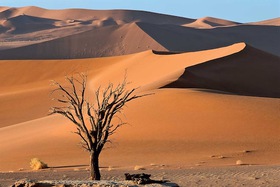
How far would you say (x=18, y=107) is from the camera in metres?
45.3

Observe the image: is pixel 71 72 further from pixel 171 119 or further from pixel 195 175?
pixel 195 175

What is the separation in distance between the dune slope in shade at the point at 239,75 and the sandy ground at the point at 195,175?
1876 centimetres

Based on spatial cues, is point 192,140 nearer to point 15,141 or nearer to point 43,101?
point 15,141

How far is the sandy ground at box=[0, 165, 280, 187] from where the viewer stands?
50.8 feet

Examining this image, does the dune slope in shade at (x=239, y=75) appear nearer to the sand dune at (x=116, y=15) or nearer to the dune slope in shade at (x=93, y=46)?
the dune slope in shade at (x=93, y=46)

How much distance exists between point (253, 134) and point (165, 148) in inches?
147

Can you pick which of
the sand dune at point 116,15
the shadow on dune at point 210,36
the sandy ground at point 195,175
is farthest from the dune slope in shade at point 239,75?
the sand dune at point 116,15

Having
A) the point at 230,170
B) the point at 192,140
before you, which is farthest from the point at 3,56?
the point at 230,170

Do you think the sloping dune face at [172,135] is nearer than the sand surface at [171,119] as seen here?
No

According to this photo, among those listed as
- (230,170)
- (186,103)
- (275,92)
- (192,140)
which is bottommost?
(230,170)

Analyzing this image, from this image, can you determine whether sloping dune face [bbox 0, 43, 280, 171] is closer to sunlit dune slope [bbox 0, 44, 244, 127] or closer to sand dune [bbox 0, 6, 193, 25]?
sunlit dune slope [bbox 0, 44, 244, 127]

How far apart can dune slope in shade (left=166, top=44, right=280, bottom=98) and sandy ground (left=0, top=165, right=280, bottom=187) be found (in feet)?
61.6

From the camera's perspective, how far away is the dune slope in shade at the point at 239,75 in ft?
134

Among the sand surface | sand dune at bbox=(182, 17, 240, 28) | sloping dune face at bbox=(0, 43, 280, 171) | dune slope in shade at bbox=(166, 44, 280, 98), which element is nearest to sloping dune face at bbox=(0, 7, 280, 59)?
sand dune at bbox=(182, 17, 240, 28)
